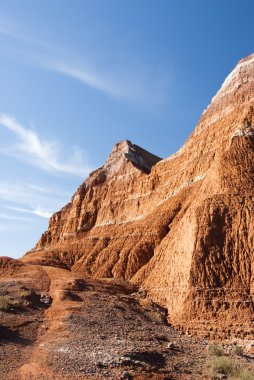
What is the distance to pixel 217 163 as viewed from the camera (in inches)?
1746

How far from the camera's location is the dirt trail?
50.3 feet

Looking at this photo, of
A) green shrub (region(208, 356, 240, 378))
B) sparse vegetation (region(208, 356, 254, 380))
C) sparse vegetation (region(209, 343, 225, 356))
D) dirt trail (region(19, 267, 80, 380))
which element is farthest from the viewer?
sparse vegetation (region(209, 343, 225, 356))

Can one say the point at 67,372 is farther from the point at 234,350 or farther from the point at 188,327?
the point at 188,327

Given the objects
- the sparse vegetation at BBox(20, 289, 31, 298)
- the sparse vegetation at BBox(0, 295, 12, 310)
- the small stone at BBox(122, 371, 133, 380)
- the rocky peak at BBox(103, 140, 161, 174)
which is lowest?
the small stone at BBox(122, 371, 133, 380)

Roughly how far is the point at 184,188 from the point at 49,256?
23.1 meters

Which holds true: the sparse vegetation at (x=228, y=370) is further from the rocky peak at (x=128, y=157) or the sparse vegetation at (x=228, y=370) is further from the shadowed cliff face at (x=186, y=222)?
the rocky peak at (x=128, y=157)

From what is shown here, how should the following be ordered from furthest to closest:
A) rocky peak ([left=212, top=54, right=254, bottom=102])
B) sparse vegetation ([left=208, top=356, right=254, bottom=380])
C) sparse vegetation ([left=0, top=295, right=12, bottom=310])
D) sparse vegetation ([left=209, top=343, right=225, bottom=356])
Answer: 1. rocky peak ([left=212, top=54, right=254, bottom=102])
2. sparse vegetation ([left=0, top=295, right=12, bottom=310])
3. sparse vegetation ([left=209, top=343, right=225, bottom=356])
4. sparse vegetation ([left=208, top=356, right=254, bottom=380])

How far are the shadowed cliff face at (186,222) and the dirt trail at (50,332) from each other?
8.33 metres

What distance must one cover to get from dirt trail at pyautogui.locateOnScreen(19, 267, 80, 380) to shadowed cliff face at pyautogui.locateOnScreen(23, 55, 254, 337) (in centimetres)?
833

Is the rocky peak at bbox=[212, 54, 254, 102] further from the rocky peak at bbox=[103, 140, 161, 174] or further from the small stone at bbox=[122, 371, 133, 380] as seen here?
the small stone at bbox=[122, 371, 133, 380]

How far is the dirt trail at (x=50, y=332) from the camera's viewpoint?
→ 50.3 feet

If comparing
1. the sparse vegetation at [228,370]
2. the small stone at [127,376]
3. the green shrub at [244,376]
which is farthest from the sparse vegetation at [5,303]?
the green shrub at [244,376]

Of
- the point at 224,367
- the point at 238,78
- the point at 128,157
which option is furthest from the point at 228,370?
the point at 128,157

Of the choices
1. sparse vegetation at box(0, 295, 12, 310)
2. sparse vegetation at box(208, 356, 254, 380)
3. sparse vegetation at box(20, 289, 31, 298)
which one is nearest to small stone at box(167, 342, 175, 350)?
sparse vegetation at box(208, 356, 254, 380)
